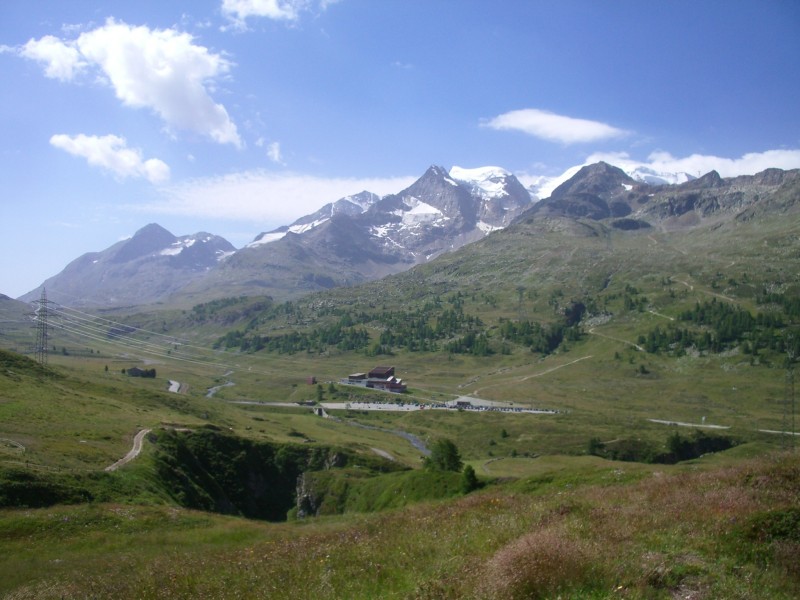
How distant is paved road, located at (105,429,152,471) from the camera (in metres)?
58.8

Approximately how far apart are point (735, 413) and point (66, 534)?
642ft

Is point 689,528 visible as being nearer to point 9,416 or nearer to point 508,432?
point 9,416

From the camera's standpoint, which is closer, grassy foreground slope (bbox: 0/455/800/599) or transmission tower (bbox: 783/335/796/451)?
grassy foreground slope (bbox: 0/455/800/599)

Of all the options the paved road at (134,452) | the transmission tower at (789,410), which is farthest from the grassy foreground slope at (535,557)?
the transmission tower at (789,410)

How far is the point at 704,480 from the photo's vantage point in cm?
2203

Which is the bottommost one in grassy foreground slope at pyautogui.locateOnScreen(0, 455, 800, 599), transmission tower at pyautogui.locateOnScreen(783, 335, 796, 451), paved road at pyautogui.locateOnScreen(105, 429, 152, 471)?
transmission tower at pyautogui.locateOnScreen(783, 335, 796, 451)

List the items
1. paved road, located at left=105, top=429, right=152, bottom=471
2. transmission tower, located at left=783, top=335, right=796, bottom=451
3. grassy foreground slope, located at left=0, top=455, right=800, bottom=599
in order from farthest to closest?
transmission tower, located at left=783, top=335, right=796, bottom=451 < paved road, located at left=105, top=429, right=152, bottom=471 < grassy foreground slope, located at left=0, top=455, right=800, bottom=599

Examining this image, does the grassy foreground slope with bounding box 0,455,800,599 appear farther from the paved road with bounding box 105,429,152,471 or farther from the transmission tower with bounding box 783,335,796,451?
the transmission tower with bounding box 783,335,796,451

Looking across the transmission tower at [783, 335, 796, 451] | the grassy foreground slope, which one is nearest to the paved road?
the grassy foreground slope

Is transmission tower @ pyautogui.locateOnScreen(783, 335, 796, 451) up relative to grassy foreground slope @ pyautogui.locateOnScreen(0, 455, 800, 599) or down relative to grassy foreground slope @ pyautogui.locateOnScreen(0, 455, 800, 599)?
down

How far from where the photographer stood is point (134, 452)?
67688 millimetres

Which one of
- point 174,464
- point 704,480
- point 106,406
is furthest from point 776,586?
point 106,406

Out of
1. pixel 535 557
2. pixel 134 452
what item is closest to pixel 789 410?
pixel 134 452

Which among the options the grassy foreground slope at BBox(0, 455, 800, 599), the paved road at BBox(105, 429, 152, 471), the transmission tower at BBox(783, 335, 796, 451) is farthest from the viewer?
the transmission tower at BBox(783, 335, 796, 451)
